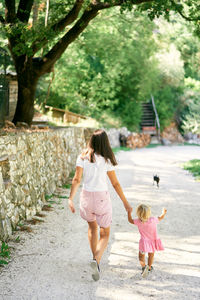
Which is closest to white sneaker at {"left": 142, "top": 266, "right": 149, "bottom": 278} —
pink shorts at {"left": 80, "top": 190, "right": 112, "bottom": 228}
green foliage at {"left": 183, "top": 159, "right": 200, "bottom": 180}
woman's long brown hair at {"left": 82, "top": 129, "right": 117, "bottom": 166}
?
pink shorts at {"left": 80, "top": 190, "right": 112, "bottom": 228}

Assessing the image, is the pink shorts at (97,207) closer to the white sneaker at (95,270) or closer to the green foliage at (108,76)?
the white sneaker at (95,270)

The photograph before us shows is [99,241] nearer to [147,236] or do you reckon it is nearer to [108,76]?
[147,236]

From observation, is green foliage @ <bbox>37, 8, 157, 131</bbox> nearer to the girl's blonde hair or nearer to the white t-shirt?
the white t-shirt

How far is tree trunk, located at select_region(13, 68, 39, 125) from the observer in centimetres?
1181

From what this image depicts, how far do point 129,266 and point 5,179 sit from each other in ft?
8.27

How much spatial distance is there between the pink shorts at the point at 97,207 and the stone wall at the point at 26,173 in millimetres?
1694

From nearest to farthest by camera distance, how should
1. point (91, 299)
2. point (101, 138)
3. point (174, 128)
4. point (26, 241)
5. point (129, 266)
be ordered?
point (91, 299) < point (101, 138) < point (129, 266) < point (26, 241) < point (174, 128)

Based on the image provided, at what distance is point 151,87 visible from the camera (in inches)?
1153

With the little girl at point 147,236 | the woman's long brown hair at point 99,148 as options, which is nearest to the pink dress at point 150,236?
the little girl at point 147,236

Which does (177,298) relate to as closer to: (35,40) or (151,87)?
(35,40)

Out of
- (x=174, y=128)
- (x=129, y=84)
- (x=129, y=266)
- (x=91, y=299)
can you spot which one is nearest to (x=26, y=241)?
(x=129, y=266)

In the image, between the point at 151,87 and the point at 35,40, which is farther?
the point at 151,87

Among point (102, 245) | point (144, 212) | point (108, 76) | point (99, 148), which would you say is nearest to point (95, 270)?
point (102, 245)

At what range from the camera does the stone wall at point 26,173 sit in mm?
6395
